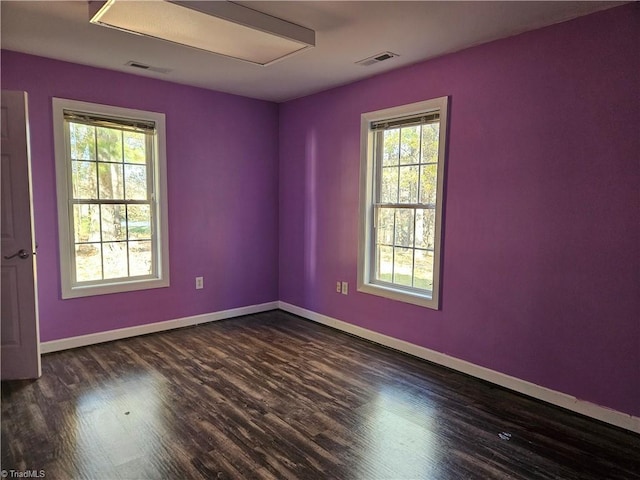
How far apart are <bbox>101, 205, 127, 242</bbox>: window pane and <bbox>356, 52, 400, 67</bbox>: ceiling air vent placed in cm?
254

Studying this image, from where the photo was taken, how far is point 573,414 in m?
2.61

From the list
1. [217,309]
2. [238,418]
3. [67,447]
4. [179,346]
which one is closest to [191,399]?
[238,418]

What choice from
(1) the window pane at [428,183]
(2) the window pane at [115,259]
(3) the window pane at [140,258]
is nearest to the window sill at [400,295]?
(1) the window pane at [428,183]

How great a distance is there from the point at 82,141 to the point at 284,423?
295 cm

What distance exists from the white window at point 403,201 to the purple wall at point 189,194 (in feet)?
4.64

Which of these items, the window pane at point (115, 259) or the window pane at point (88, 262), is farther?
the window pane at point (115, 259)

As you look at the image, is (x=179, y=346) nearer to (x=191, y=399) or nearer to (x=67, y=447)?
(x=191, y=399)

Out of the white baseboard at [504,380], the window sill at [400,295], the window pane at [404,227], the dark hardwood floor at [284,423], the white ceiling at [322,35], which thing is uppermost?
the white ceiling at [322,35]

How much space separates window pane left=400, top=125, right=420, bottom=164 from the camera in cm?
354

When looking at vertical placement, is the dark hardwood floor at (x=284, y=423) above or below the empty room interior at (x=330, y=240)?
below

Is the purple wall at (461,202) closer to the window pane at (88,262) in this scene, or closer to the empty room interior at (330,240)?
the empty room interior at (330,240)

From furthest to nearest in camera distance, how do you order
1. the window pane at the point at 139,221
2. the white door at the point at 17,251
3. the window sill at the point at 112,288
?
the window pane at the point at 139,221, the window sill at the point at 112,288, the white door at the point at 17,251

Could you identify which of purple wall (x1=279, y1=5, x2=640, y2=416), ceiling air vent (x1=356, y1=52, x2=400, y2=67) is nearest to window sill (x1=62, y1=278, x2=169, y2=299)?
purple wall (x1=279, y1=5, x2=640, y2=416)

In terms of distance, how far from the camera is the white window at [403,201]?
11.1ft
